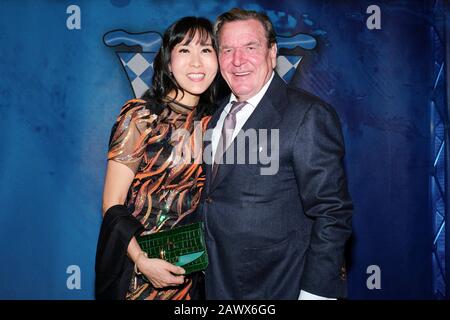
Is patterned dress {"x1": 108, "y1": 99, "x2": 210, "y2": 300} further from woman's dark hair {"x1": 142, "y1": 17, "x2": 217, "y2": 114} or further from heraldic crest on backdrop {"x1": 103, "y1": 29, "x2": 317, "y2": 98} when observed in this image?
heraldic crest on backdrop {"x1": 103, "y1": 29, "x2": 317, "y2": 98}

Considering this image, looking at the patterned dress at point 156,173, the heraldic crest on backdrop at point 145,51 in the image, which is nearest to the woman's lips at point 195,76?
the patterned dress at point 156,173

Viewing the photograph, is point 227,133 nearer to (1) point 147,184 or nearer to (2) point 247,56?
(2) point 247,56

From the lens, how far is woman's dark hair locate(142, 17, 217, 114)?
87.7 inches

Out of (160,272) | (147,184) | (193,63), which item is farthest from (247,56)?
(160,272)

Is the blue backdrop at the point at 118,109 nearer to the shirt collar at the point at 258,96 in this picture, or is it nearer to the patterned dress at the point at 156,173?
the patterned dress at the point at 156,173

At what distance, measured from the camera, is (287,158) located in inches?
68.7

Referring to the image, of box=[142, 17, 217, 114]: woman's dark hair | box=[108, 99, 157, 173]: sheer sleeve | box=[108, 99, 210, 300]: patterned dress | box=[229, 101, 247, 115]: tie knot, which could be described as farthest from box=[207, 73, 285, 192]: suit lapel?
box=[142, 17, 217, 114]: woman's dark hair

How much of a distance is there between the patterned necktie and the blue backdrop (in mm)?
1510

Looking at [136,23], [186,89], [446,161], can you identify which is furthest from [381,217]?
[136,23]

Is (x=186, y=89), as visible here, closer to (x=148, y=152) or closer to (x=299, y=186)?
(x=148, y=152)

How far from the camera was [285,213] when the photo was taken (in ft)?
5.88

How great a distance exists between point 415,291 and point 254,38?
2.48 meters

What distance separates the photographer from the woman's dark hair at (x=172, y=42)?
2.23 meters

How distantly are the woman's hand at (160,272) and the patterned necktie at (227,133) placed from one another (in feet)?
1.31
